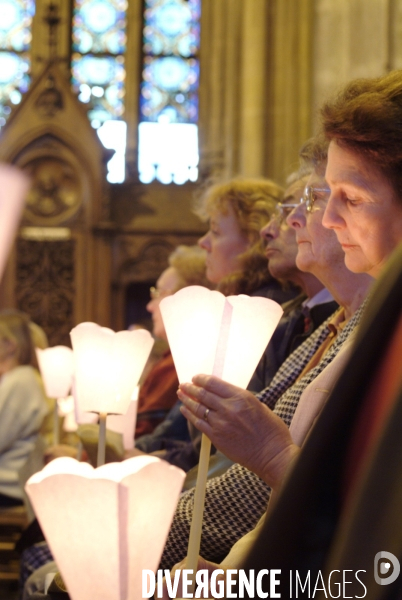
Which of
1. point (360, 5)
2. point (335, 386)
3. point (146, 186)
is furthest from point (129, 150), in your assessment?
point (335, 386)

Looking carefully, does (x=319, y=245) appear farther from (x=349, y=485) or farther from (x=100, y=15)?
(x=100, y=15)

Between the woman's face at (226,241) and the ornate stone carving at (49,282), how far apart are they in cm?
539

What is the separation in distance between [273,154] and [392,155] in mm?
6975

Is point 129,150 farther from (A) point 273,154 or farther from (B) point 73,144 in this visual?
(A) point 273,154

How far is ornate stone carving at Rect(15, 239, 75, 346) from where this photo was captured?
26.8ft

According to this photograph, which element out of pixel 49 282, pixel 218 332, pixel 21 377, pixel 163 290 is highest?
pixel 218 332

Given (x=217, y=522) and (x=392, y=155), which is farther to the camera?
(x=217, y=522)

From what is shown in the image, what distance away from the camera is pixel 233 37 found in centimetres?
873

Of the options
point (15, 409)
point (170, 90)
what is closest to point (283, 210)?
point (15, 409)

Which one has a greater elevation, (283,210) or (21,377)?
(283,210)

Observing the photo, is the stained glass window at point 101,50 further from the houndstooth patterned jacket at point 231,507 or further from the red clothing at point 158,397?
the houndstooth patterned jacket at point 231,507

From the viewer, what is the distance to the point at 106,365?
1584 mm

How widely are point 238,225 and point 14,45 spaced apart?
23.9 ft

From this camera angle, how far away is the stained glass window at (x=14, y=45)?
30.5 feet
